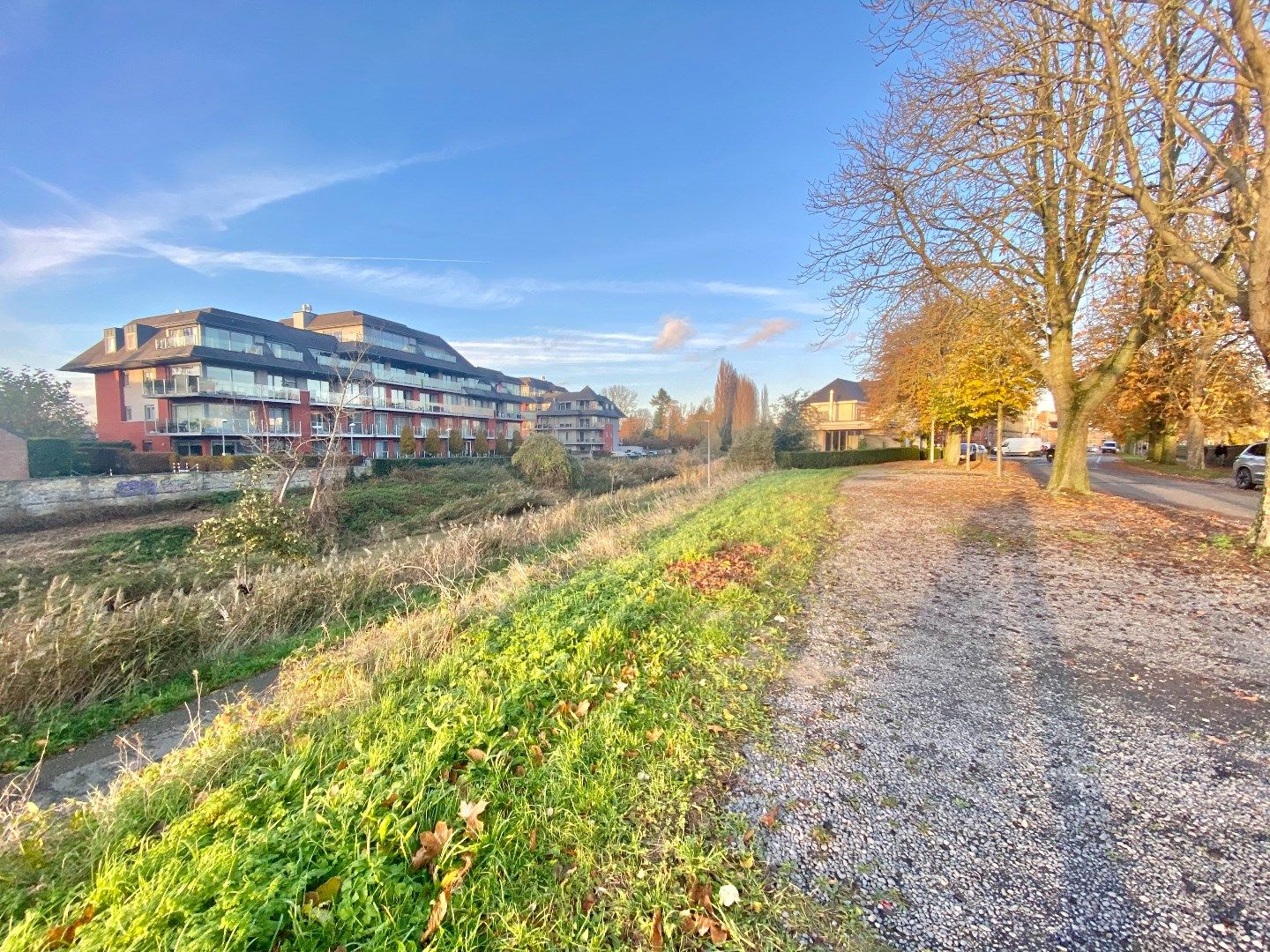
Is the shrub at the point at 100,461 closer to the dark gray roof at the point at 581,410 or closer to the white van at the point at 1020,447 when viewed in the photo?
the dark gray roof at the point at 581,410

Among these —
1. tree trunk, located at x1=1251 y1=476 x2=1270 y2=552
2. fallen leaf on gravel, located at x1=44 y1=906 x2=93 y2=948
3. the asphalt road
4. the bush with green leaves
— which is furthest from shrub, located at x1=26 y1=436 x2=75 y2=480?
the asphalt road

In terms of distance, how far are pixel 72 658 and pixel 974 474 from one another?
26.0 metres

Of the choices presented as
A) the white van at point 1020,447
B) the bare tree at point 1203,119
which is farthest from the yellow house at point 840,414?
the bare tree at point 1203,119

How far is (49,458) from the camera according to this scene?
25.7 meters

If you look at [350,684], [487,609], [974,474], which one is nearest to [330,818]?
[350,684]

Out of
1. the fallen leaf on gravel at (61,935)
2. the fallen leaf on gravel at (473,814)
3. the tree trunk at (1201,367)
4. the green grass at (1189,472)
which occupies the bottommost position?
the fallen leaf on gravel at (61,935)

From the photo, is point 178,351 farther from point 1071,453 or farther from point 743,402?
point 743,402

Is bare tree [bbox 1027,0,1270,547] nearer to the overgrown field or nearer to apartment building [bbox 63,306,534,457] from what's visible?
the overgrown field

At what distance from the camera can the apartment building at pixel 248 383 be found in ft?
104

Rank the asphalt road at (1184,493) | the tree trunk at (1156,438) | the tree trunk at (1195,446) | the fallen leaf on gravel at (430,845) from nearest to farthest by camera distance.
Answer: the fallen leaf on gravel at (430,845)
the asphalt road at (1184,493)
the tree trunk at (1195,446)
the tree trunk at (1156,438)

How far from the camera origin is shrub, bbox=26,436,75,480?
25.4m

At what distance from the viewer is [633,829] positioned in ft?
7.54

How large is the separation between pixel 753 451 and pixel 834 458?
7.71 m

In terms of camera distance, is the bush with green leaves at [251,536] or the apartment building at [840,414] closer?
the bush with green leaves at [251,536]
